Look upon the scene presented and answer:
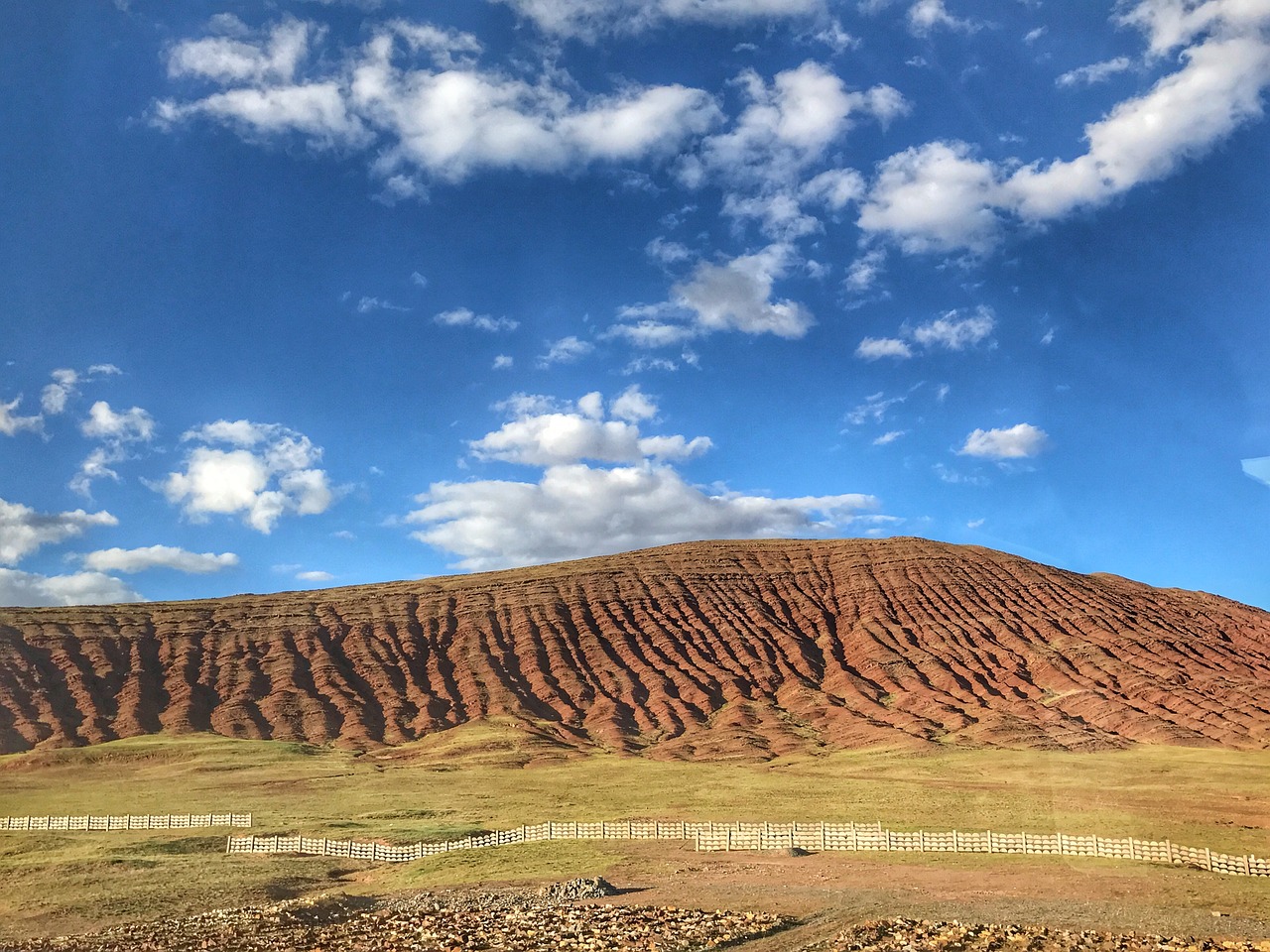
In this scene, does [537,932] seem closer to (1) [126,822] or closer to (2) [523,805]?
(1) [126,822]

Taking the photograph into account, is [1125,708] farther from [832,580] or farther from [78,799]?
[78,799]

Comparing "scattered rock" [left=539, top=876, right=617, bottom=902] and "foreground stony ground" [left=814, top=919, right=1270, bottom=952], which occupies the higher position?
"foreground stony ground" [left=814, top=919, right=1270, bottom=952]

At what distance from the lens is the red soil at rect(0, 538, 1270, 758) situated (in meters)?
116

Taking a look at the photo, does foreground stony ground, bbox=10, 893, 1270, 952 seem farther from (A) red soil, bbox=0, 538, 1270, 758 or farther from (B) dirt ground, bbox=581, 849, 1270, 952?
(A) red soil, bbox=0, 538, 1270, 758

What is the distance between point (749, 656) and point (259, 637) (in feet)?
244

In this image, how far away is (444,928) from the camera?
30688 mm

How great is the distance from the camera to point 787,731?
385 ft

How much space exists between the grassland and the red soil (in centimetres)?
1170

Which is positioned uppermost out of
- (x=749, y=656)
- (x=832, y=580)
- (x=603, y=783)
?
(x=832, y=580)

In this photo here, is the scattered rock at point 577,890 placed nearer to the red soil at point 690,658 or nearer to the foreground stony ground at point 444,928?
the foreground stony ground at point 444,928

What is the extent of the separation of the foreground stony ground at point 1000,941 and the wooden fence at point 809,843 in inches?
583

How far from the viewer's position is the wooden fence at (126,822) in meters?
60.3

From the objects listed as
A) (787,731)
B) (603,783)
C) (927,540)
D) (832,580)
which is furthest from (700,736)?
(927,540)

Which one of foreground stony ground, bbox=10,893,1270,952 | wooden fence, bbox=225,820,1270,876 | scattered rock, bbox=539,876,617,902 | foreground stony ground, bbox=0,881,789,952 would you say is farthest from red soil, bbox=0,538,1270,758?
foreground stony ground, bbox=10,893,1270,952
